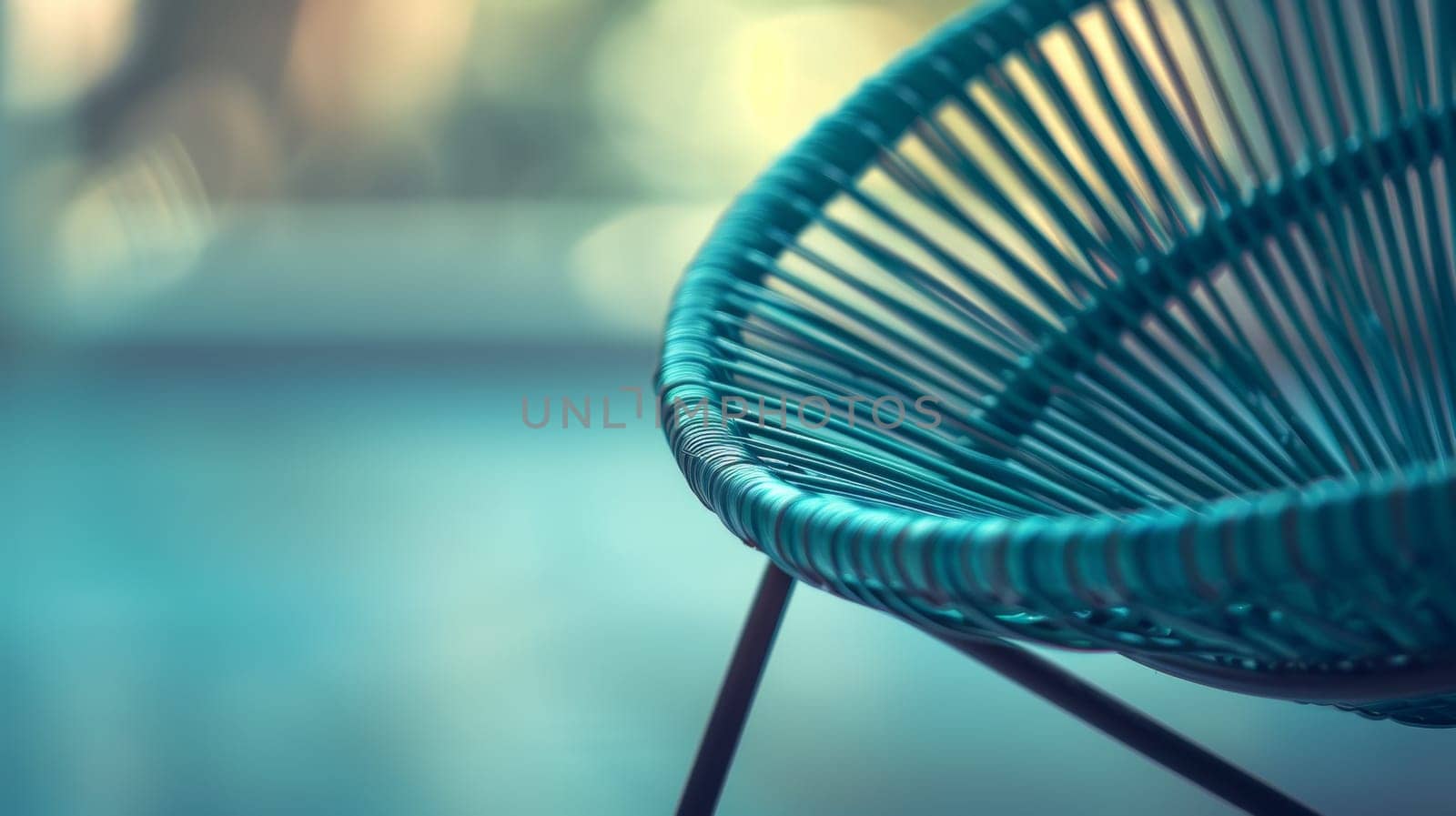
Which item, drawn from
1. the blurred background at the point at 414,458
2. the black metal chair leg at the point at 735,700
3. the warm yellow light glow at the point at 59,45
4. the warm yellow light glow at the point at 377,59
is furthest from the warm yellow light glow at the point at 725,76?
the black metal chair leg at the point at 735,700

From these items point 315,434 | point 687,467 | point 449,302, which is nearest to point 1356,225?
point 687,467

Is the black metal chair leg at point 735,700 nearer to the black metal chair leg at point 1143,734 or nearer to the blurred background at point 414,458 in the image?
the black metal chair leg at point 1143,734

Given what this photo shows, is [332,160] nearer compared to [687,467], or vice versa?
[687,467]

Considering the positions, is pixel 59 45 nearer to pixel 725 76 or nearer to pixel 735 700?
pixel 725 76

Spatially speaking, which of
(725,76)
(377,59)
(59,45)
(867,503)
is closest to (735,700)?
(867,503)

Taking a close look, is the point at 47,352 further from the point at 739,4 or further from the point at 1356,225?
the point at 1356,225

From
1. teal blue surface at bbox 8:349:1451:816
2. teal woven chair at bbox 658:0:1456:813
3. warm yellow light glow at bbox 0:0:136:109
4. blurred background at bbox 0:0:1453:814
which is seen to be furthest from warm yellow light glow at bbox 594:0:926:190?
teal woven chair at bbox 658:0:1456:813
